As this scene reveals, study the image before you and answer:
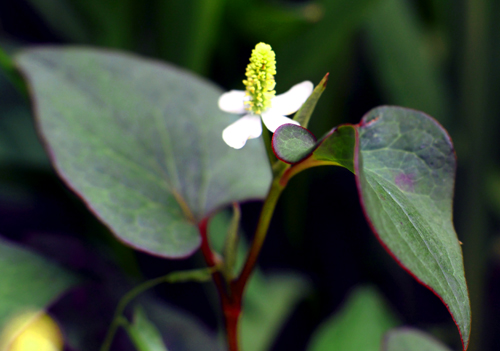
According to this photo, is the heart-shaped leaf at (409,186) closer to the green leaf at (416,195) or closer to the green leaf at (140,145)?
the green leaf at (416,195)

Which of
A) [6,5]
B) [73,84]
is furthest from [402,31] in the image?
[6,5]

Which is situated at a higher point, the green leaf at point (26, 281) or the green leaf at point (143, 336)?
the green leaf at point (143, 336)

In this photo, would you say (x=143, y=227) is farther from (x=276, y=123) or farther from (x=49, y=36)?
(x=49, y=36)

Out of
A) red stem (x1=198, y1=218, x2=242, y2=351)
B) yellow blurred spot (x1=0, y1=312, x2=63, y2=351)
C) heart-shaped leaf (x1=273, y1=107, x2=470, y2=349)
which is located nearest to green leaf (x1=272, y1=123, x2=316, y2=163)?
heart-shaped leaf (x1=273, y1=107, x2=470, y2=349)

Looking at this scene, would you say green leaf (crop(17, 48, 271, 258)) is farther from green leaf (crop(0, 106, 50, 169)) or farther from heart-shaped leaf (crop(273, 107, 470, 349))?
green leaf (crop(0, 106, 50, 169))

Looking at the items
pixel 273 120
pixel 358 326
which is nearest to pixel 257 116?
pixel 273 120

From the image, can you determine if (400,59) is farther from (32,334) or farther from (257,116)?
(32,334)

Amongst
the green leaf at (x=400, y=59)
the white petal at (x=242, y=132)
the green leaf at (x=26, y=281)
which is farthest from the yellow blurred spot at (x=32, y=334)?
the green leaf at (x=400, y=59)
